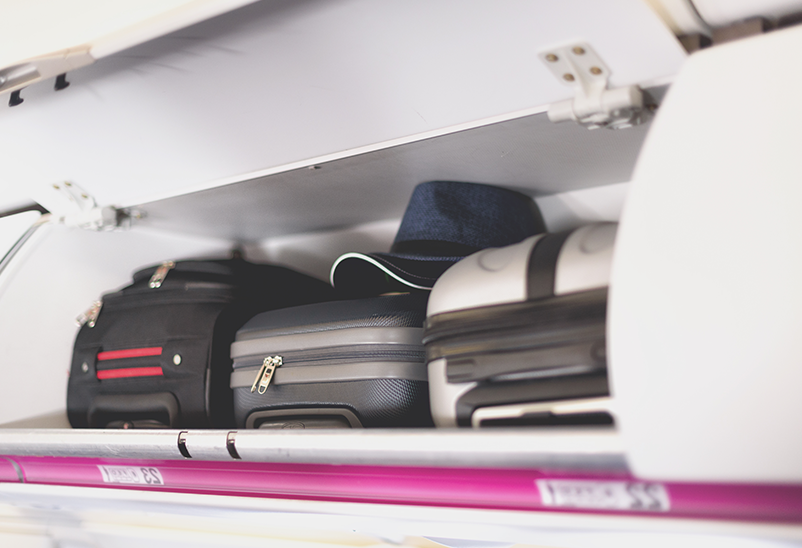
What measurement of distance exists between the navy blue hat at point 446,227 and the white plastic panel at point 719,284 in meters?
0.60

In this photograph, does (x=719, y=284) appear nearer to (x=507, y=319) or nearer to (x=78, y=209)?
(x=507, y=319)

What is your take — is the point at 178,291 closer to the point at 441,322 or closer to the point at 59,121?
the point at 59,121

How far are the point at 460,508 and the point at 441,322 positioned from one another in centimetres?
24

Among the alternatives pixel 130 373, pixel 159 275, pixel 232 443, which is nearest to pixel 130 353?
pixel 130 373

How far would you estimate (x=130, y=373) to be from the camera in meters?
1.30

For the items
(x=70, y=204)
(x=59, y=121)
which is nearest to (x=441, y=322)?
(x=59, y=121)

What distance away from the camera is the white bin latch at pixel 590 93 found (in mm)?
817

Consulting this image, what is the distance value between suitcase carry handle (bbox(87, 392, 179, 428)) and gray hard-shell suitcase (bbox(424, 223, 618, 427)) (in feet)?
2.14

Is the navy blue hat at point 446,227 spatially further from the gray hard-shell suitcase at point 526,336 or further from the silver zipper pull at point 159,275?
the silver zipper pull at point 159,275

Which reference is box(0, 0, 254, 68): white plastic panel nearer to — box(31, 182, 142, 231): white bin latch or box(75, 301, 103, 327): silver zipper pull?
box(31, 182, 142, 231): white bin latch

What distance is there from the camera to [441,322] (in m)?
0.83

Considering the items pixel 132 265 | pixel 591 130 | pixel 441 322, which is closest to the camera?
pixel 441 322

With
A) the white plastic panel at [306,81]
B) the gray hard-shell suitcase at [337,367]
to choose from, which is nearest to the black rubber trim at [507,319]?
the gray hard-shell suitcase at [337,367]

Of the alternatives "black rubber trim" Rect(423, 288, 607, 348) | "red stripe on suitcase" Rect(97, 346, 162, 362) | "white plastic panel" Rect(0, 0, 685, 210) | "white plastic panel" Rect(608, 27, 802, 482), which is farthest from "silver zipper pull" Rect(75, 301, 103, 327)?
"white plastic panel" Rect(608, 27, 802, 482)
